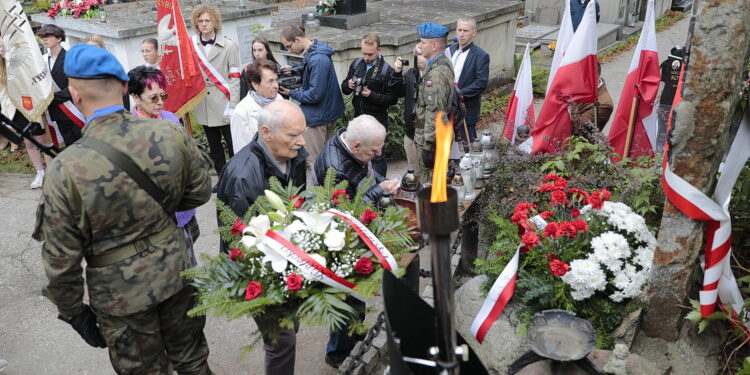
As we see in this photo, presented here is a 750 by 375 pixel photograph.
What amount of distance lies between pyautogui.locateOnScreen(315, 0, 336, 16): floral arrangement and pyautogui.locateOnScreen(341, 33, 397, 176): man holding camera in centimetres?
276

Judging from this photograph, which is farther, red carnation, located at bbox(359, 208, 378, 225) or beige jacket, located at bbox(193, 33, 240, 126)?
beige jacket, located at bbox(193, 33, 240, 126)

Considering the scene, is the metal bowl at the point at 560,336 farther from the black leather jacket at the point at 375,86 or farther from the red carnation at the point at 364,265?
the black leather jacket at the point at 375,86

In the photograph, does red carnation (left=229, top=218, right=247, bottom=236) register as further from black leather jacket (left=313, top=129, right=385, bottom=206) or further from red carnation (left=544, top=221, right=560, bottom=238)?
red carnation (left=544, top=221, right=560, bottom=238)

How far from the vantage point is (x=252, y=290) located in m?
2.75

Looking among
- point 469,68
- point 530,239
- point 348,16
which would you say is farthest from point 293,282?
point 348,16

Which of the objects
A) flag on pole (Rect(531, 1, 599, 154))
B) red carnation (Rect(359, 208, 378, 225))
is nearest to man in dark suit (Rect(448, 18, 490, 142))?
flag on pole (Rect(531, 1, 599, 154))

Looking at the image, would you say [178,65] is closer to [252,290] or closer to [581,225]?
[252,290]

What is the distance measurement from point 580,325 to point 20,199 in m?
7.16

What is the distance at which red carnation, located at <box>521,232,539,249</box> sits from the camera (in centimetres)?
356

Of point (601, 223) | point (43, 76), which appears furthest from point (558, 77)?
point (43, 76)

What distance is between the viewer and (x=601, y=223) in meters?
3.68

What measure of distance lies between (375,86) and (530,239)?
3652mm

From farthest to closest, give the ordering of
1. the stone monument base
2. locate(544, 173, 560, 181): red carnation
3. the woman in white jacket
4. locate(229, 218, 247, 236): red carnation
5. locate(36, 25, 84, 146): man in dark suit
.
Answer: the stone monument base < locate(36, 25, 84, 146): man in dark suit < the woman in white jacket < locate(544, 173, 560, 181): red carnation < locate(229, 218, 247, 236): red carnation

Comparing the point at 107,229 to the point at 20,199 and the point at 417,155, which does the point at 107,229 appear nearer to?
the point at 417,155
